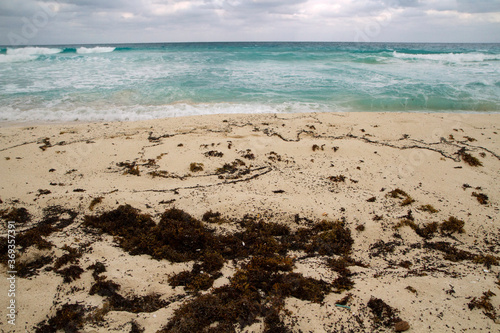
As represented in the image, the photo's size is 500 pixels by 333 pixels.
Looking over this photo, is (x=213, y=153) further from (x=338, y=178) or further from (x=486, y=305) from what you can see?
(x=486, y=305)

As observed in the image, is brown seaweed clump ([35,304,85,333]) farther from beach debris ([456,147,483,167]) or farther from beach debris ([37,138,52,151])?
beach debris ([456,147,483,167])

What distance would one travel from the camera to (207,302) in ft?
7.20

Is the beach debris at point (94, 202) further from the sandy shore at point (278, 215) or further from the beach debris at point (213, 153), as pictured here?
the beach debris at point (213, 153)

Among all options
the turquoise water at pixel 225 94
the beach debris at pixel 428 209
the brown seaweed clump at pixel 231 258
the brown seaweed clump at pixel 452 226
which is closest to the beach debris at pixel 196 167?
the brown seaweed clump at pixel 231 258

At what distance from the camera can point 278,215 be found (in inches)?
138

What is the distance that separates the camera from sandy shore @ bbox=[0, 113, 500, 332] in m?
2.15

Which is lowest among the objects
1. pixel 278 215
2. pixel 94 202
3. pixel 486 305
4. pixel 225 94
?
pixel 486 305

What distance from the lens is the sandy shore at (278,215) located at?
215 centimetres

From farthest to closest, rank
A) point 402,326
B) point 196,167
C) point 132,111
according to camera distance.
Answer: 1. point 132,111
2. point 196,167
3. point 402,326

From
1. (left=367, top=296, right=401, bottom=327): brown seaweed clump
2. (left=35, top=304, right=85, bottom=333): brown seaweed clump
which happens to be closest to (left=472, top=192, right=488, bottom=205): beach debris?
(left=367, top=296, right=401, bottom=327): brown seaweed clump

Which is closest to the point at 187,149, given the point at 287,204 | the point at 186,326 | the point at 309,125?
the point at 287,204

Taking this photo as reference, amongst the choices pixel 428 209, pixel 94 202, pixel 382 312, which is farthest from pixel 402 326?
pixel 94 202

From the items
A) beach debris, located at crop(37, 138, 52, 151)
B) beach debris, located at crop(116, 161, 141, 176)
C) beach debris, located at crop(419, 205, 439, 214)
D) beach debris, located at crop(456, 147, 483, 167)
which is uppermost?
beach debris, located at crop(37, 138, 52, 151)

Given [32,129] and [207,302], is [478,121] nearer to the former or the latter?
[207,302]
